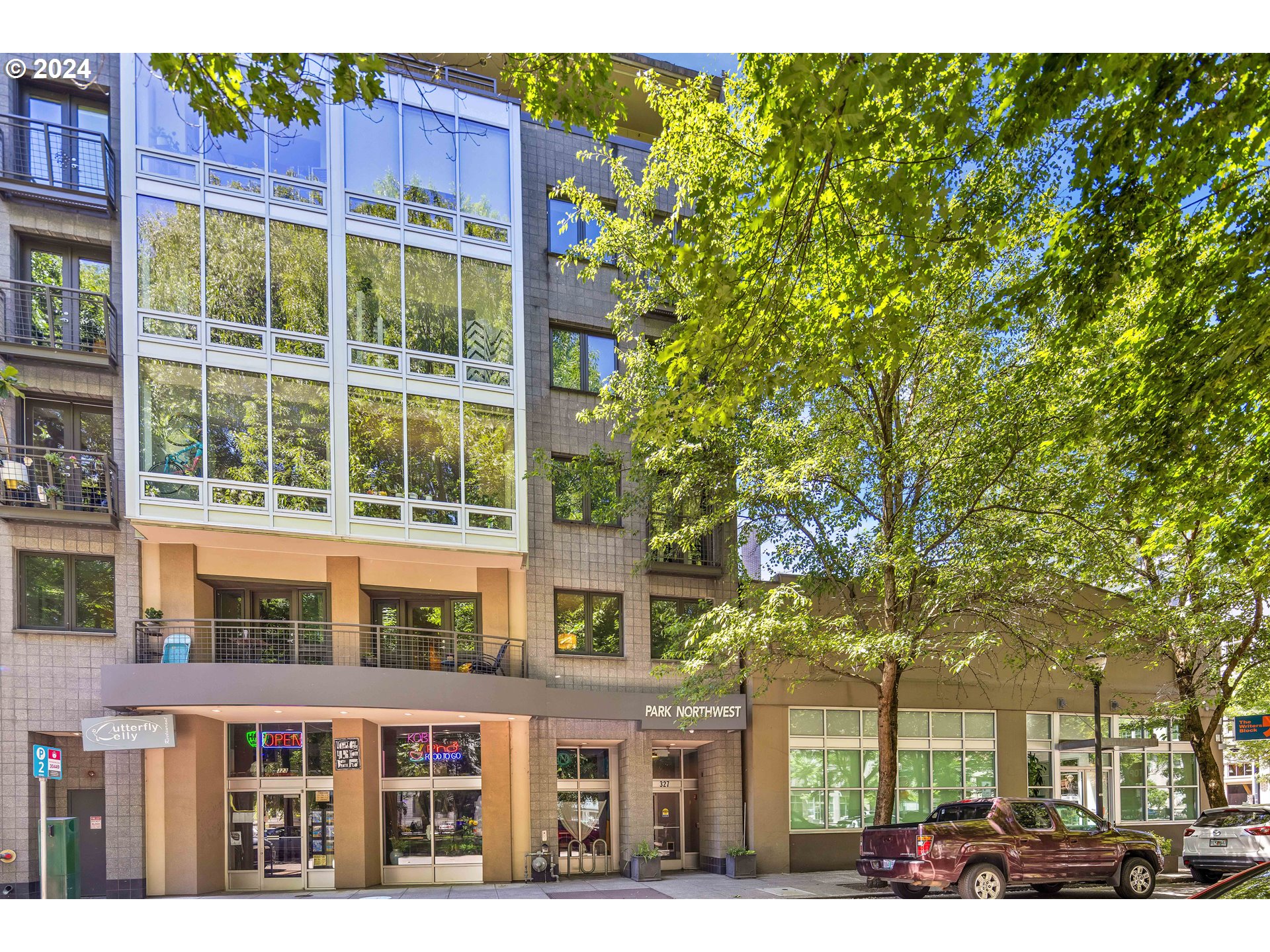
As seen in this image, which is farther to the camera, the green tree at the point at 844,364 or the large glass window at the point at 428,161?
the large glass window at the point at 428,161

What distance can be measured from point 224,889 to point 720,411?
49.2 feet

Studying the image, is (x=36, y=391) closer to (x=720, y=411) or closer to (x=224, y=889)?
(x=224, y=889)

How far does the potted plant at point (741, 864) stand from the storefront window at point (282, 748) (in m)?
8.92

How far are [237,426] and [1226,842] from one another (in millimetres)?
19368

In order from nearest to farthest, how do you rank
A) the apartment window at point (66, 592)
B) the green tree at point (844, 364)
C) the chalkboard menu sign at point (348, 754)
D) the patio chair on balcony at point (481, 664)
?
the green tree at point (844, 364)
the apartment window at point (66, 592)
the chalkboard menu sign at point (348, 754)
the patio chair on balcony at point (481, 664)

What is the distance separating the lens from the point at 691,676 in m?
17.9

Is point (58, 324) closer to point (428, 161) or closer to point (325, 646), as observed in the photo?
point (428, 161)

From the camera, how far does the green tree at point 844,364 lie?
819 cm

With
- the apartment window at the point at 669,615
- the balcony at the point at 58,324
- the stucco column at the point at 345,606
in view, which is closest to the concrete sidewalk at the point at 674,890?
the stucco column at the point at 345,606

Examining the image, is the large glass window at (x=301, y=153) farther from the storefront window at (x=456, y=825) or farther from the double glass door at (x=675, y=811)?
the double glass door at (x=675, y=811)

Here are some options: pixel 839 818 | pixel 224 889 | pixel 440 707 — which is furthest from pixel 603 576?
pixel 224 889

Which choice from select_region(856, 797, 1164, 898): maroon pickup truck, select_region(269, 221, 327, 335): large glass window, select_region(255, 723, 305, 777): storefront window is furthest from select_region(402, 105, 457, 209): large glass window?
select_region(856, 797, 1164, 898): maroon pickup truck

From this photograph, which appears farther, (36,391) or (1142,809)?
(1142,809)

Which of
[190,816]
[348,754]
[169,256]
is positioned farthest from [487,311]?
[190,816]
